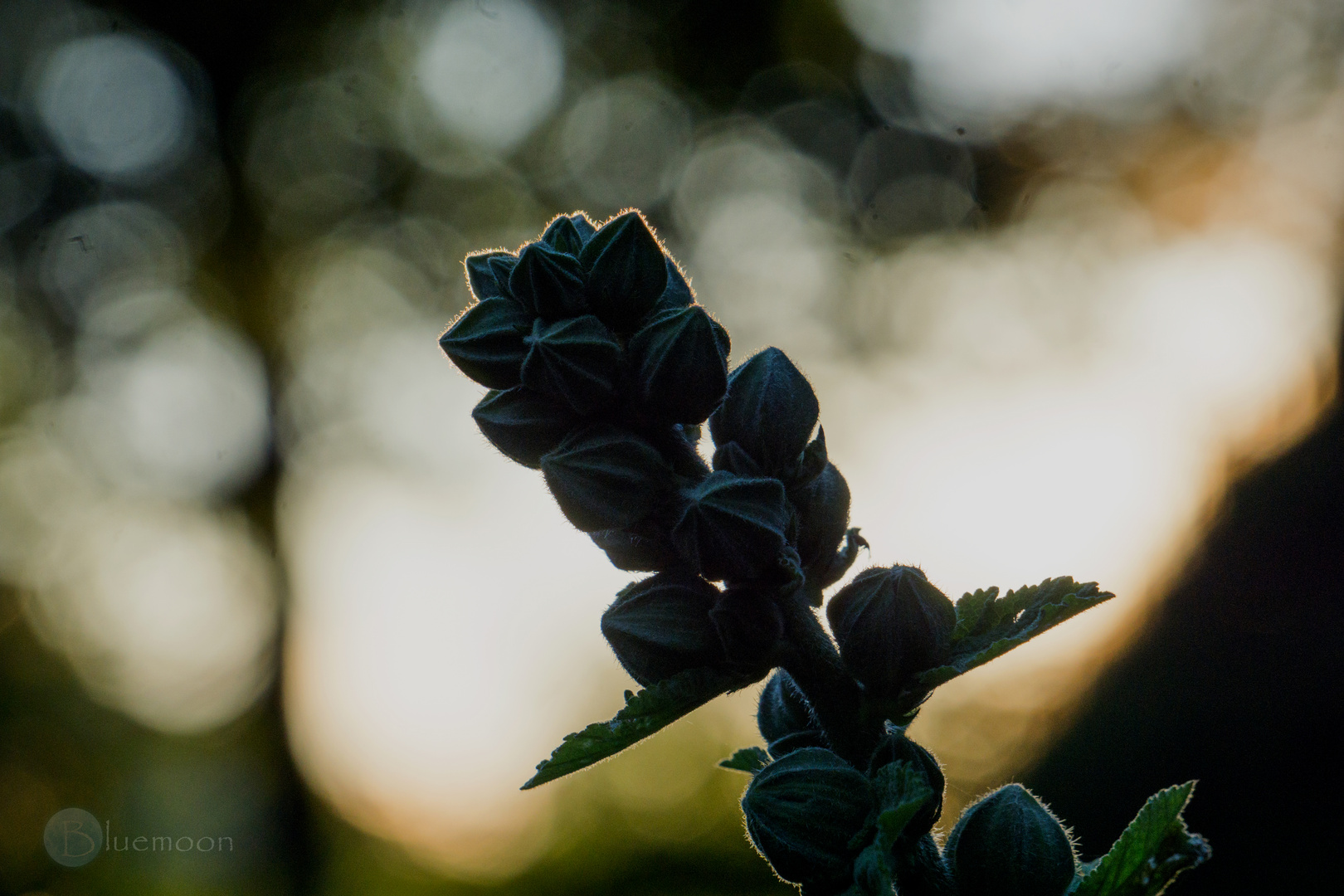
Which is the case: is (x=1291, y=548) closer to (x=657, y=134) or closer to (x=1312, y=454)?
(x=1312, y=454)

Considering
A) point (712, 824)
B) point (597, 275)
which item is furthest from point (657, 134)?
point (597, 275)

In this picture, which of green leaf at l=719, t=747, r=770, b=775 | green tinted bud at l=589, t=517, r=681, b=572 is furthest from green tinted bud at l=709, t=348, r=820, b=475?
green leaf at l=719, t=747, r=770, b=775

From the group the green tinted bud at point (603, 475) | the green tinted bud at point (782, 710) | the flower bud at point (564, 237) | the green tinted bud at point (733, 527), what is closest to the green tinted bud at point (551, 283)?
the flower bud at point (564, 237)

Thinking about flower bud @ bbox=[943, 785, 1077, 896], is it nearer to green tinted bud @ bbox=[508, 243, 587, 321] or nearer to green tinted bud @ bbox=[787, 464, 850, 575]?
green tinted bud @ bbox=[787, 464, 850, 575]

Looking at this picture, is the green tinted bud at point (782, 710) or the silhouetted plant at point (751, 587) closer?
the silhouetted plant at point (751, 587)

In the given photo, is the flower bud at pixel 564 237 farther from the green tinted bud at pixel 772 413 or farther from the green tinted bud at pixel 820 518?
the green tinted bud at pixel 820 518

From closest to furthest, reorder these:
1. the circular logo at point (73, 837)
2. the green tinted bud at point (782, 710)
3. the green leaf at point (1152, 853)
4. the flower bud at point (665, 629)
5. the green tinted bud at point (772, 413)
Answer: the green leaf at point (1152, 853) < the flower bud at point (665, 629) < the green tinted bud at point (772, 413) < the green tinted bud at point (782, 710) < the circular logo at point (73, 837)
